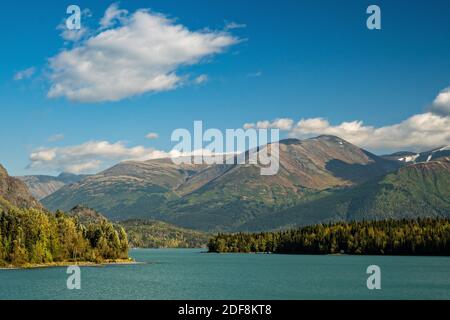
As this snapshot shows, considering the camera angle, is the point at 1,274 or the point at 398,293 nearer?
the point at 398,293

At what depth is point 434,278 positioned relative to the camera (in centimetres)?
16900

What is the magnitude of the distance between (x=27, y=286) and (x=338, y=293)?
74.4 metres

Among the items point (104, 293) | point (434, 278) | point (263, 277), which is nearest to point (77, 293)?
point (104, 293)

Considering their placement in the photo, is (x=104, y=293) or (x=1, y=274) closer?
(x=104, y=293)

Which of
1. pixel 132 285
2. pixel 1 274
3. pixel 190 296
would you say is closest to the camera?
pixel 190 296

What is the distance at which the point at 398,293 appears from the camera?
5128 inches

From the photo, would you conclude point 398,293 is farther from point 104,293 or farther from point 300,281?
point 104,293

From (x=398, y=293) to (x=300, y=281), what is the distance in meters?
35.9
